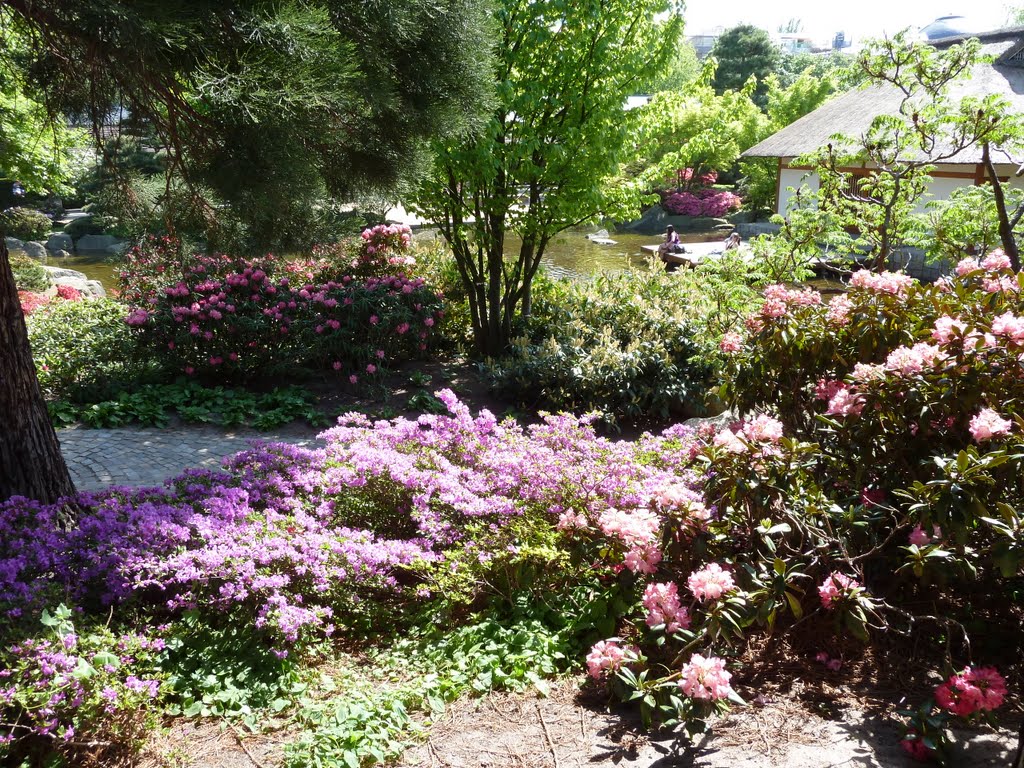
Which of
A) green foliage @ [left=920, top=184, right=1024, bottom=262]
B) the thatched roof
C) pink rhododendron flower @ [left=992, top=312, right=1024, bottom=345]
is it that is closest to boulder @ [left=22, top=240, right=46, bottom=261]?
the thatched roof

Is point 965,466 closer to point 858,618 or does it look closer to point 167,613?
point 858,618

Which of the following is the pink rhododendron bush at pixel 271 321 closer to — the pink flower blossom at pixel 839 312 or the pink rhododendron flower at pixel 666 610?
the pink flower blossom at pixel 839 312

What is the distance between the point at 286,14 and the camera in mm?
2730

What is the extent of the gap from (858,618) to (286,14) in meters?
2.75

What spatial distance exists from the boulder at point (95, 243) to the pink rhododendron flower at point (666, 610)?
2385cm

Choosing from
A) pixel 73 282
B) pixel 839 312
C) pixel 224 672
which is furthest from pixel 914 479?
pixel 73 282

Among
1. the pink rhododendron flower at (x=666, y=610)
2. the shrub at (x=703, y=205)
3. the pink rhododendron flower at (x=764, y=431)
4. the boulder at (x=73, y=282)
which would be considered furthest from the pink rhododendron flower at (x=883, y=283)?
the shrub at (x=703, y=205)

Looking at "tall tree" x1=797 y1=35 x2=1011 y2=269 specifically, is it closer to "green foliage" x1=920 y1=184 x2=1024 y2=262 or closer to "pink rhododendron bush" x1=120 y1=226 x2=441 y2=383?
"green foliage" x1=920 y1=184 x2=1024 y2=262

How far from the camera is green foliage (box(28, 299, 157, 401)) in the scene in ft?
21.9

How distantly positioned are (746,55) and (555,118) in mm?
37839

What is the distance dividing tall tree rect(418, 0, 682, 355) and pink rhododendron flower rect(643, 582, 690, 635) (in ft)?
16.4

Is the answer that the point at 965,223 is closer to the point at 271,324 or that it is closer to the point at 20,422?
the point at 271,324

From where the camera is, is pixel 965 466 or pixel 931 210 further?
pixel 931 210

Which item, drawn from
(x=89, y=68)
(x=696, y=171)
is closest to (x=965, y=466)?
(x=89, y=68)
